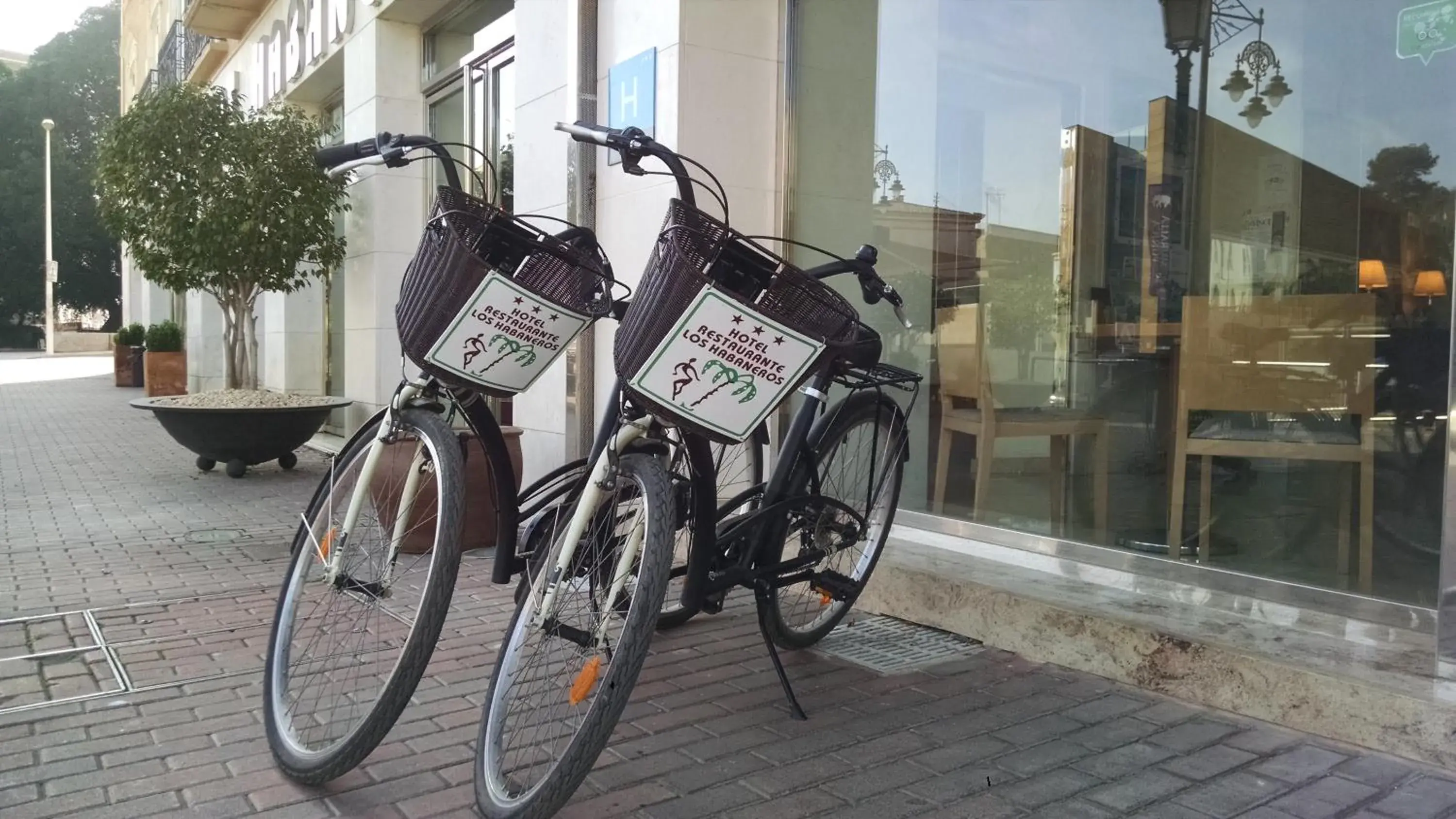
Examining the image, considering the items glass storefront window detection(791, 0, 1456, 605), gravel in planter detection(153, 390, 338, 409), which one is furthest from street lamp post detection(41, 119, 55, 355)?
glass storefront window detection(791, 0, 1456, 605)

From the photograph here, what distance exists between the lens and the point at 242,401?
27.4 feet

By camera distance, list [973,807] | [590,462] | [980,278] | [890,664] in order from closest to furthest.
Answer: [973,807]
[590,462]
[890,664]
[980,278]

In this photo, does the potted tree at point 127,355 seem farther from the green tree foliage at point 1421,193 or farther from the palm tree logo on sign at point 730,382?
the green tree foliage at point 1421,193

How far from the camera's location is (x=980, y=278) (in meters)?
5.21

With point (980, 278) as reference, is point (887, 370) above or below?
below

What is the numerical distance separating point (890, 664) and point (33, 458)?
8.97 meters

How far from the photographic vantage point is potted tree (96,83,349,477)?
9492 millimetres

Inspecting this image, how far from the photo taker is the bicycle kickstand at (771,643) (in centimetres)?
313

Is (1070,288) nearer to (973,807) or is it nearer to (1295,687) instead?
(1295,687)

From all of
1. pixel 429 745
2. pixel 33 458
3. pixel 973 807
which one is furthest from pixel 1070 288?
pixel 33 458

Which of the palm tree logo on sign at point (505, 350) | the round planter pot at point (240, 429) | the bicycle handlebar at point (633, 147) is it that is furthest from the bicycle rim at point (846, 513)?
the round planter pot at point (240, 429)

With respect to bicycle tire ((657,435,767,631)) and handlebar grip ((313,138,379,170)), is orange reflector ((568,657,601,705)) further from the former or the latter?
handlebar grip ((313,138,379,170))

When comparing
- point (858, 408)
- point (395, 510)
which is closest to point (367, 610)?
point (395, 510)

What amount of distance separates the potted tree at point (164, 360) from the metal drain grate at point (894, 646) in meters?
16.6
